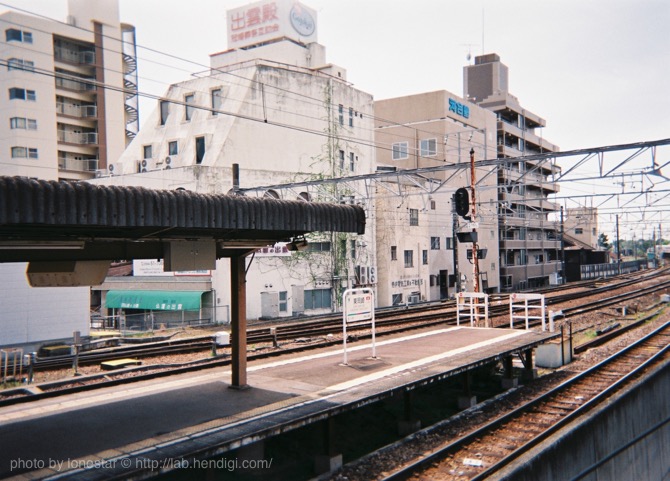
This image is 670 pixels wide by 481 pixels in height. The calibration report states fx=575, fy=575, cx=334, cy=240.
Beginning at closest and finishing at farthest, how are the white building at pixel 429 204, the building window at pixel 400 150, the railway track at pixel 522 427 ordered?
the railway track at pixel 522 427, the white building at pixel 429 204, the building window at pixel 400 150

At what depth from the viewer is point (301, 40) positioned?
163ft

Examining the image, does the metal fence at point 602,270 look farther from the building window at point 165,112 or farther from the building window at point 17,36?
the building window at point 17,36

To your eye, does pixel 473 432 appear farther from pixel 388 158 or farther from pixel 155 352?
pixel 388 158

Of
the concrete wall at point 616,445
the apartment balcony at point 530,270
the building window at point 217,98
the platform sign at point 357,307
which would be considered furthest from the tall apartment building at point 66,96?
the concrete wall at point 616,445

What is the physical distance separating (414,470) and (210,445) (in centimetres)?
375

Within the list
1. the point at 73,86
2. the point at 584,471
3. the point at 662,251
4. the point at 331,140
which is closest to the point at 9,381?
the point at 584,471

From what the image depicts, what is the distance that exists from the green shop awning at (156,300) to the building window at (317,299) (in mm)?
7608

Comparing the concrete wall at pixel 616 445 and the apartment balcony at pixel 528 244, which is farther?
the apartment balcony at pixel 528 244

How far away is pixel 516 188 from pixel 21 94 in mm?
51401

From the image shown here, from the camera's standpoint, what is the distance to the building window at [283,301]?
118ft

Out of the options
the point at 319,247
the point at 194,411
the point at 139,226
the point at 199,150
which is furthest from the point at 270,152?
the point at 139,226

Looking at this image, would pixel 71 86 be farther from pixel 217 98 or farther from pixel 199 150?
pixel 199 150

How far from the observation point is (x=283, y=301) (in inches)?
1423

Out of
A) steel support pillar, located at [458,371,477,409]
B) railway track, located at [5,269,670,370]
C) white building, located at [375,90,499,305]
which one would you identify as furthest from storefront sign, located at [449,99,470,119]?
steel support pillar, located at [458,371,477,409]
